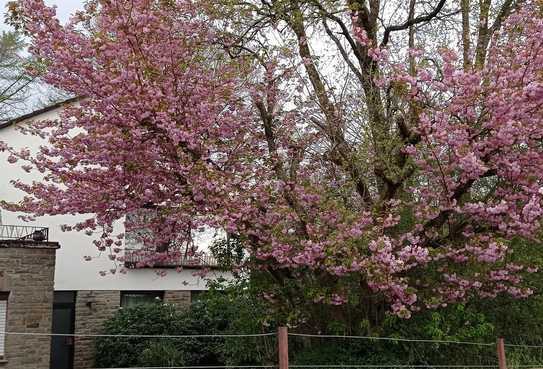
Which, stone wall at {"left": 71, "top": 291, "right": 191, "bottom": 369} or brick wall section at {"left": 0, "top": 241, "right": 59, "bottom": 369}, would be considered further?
stone wall at {"left": 71, "top": 291, "right": 191, "bottom": 369}

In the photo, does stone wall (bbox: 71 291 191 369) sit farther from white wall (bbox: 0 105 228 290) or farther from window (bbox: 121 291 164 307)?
window (bbox: 121 291 164 307)

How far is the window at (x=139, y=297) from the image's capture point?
1688 centimetres

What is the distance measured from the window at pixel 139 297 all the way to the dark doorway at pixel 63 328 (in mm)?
1537

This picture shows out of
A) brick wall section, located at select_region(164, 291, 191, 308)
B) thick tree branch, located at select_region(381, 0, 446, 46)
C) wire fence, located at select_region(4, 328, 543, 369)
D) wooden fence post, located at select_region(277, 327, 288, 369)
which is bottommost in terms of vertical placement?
wire fence, located at select_region(4, 328, 543, 369)

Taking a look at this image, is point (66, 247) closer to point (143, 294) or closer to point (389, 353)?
point (143, 294)

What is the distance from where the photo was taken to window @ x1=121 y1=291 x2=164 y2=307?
55.4 ft

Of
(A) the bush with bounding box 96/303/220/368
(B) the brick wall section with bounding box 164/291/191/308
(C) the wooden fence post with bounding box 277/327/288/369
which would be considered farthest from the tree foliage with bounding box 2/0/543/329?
(B) the brick wall section with bounding box 164/291/191/308

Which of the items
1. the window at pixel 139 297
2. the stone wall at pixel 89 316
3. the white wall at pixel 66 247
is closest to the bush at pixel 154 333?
the stone wall at pixel 89 316

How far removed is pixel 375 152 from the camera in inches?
335

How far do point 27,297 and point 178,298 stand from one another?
5693 mm

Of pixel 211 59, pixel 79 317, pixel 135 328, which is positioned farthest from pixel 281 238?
pixel 79 317

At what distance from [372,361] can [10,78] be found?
18.7 metres

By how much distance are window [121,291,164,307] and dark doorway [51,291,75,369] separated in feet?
5.04

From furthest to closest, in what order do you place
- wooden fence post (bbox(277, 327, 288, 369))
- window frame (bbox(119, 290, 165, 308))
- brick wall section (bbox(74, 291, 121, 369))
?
window frame (bbox(119, 290, 165, 308)) → brick wall section (bbox(74, 291, 121, 369)) → wooden fence post (bbox(277, 327, 288, 369))
